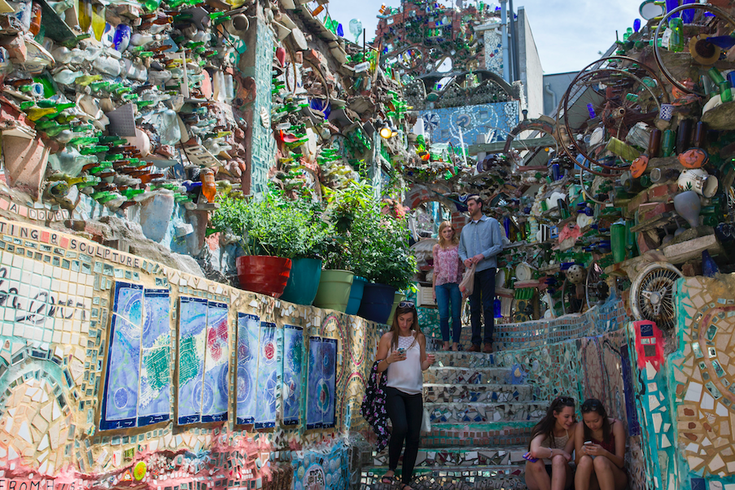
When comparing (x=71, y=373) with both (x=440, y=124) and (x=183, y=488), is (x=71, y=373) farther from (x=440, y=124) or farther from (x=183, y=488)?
(x=440, y=124)

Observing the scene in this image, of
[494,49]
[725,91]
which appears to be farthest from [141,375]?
[494,49]

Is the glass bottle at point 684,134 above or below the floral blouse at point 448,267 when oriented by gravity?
above

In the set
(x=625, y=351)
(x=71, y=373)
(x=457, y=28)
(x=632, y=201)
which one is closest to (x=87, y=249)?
(x=71, y=373)

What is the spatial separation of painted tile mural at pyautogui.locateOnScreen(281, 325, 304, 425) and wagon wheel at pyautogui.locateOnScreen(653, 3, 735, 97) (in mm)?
3286

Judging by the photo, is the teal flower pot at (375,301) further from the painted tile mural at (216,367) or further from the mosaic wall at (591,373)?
the painted tile mural at (216,367)

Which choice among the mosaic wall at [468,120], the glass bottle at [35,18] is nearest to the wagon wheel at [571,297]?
the glass bottle at [35,18]

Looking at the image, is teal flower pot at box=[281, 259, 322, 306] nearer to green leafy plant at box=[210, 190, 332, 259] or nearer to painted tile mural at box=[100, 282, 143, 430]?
green leafy plant at box=[210, 190, 332, 259]

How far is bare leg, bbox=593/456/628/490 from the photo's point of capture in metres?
3.90

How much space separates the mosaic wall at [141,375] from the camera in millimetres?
2277

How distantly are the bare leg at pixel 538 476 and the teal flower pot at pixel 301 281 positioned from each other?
1.97 meters

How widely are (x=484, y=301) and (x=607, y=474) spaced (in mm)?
3346

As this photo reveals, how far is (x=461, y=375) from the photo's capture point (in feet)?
21.4

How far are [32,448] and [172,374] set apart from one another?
87cm

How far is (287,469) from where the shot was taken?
159 inches
